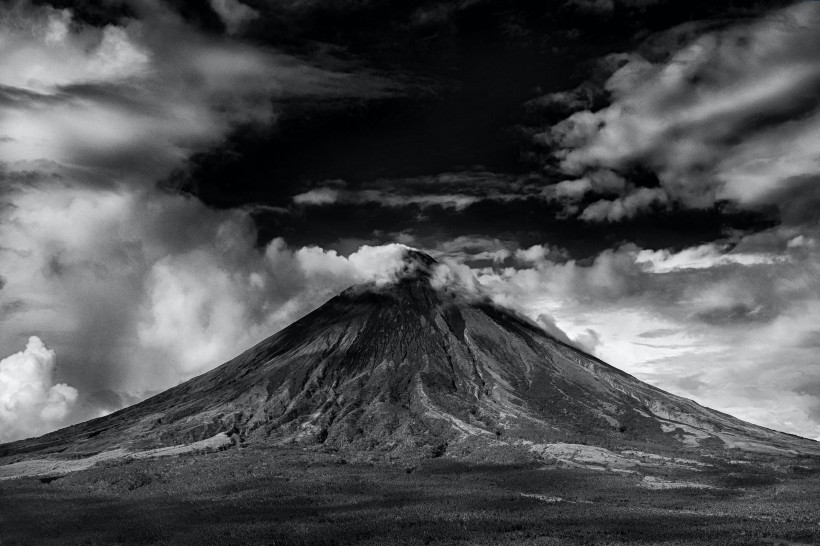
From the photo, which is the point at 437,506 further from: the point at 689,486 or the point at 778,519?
the point at 689,486

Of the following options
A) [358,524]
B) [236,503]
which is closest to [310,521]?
[358,524]

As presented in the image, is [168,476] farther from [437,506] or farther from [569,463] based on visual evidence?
[569,463]

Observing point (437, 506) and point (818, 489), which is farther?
point (818, 489)

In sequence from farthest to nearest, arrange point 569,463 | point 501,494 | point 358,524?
point 569,463 → point 501,494 → point 358,524

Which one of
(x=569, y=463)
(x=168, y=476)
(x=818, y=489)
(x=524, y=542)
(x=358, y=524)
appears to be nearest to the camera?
(x=524, y=542)

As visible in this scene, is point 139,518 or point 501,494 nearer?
point 139,518

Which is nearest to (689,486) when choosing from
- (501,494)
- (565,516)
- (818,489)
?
(818,489)
